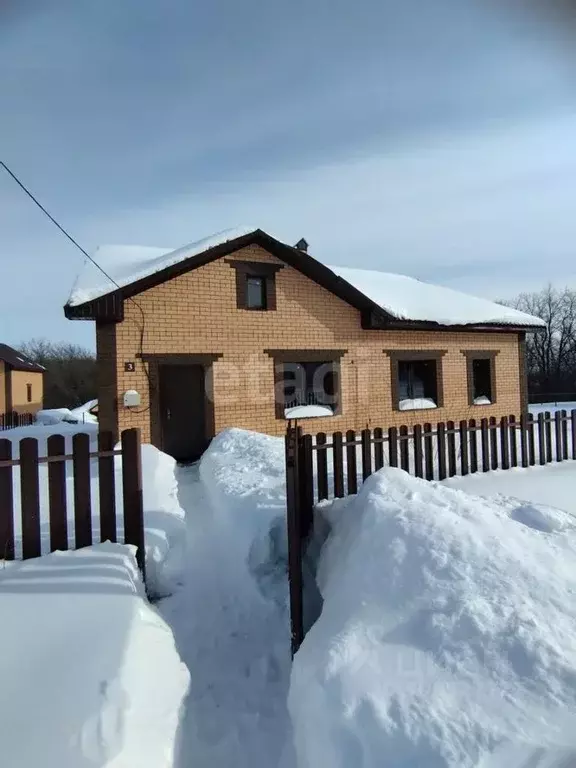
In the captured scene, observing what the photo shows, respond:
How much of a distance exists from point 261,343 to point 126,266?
3513 mm

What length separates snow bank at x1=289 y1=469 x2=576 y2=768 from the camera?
2100 mm

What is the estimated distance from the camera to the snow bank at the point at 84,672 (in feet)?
7.54

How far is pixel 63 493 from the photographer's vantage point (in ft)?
14.2

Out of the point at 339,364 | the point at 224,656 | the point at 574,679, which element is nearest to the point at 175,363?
the point at 339,364

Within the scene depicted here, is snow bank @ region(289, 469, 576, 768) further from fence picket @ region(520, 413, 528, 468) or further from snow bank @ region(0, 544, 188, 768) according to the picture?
fence picket @ region(520, 413, 528, 468)

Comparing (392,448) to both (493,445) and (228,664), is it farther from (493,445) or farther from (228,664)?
(228,664)

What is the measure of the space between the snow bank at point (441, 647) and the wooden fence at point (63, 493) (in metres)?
1.86

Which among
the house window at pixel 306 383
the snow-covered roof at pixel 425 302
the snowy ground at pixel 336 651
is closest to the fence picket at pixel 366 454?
the snowy ground at pixel 336 651

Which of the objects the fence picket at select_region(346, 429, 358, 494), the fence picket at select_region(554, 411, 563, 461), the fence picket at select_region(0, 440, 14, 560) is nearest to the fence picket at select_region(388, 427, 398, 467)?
the fence picket at select_region(346, 429, 358, 494)

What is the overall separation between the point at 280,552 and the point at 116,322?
6623mm

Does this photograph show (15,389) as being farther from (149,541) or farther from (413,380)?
(149,541)

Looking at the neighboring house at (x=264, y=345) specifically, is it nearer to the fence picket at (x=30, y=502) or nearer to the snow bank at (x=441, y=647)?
the fence picket at (x=30, y=502)

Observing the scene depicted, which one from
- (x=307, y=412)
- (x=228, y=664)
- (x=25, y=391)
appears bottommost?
(x=228, y=664)

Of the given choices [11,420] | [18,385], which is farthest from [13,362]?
[11,420]
